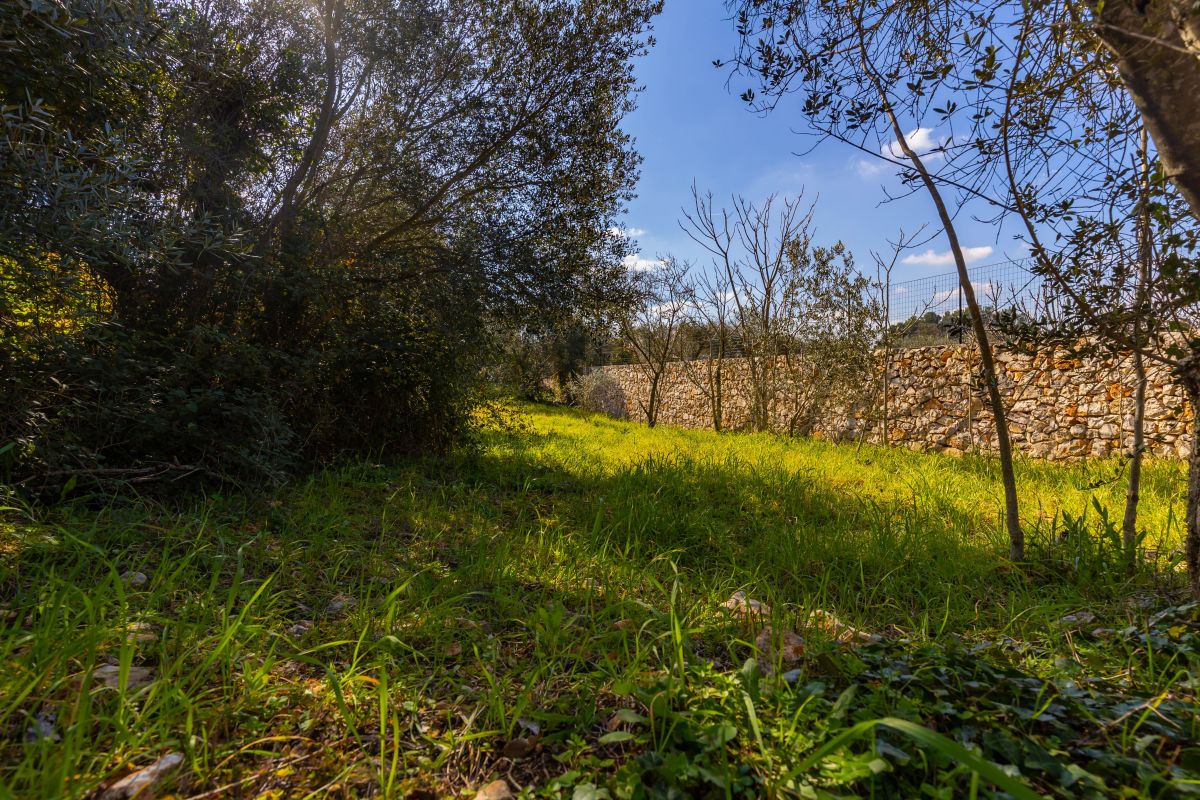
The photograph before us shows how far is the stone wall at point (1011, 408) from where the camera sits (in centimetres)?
643

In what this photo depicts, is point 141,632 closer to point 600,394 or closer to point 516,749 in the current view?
point 516,749

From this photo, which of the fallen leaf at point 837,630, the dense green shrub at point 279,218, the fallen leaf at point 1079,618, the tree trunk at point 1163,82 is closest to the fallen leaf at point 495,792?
the fallen leaf at point 837,630

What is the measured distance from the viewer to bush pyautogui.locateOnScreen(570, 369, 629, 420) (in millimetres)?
18578

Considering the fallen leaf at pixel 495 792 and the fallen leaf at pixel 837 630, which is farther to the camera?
the fallen leaf at pixel 837 630

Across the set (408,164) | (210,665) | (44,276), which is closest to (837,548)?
(210,665)

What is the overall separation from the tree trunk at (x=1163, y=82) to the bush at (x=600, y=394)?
53.2 ft

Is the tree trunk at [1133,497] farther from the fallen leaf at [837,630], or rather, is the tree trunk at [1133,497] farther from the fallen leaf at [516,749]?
the fallen leaf at [516,749]

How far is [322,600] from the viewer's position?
224 cm

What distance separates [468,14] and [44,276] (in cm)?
466

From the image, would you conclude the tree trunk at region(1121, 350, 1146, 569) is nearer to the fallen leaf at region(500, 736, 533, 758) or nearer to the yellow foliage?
the fallen leaf at region(500, 736, 533, 758)

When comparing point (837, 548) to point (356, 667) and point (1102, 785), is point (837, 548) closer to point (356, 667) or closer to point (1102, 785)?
point (1102, 785)

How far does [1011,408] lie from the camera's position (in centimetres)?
770

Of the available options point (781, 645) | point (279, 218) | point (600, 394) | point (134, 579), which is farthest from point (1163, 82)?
point (600, 394)

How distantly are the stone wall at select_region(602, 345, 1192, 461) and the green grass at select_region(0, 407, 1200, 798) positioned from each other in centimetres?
379
